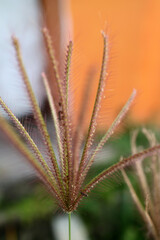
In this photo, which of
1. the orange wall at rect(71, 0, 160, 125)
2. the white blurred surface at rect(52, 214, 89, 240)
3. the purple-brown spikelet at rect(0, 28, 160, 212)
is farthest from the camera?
the orange wall at rect(71, 0, 160, 125)

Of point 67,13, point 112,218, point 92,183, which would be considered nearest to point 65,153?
point 92,183

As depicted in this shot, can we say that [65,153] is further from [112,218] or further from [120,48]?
[120,48]

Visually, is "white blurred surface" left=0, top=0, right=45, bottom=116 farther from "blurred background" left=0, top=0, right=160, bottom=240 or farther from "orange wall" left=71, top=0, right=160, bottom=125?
"orange wall" left=71, top=0, right=160, bottom=125

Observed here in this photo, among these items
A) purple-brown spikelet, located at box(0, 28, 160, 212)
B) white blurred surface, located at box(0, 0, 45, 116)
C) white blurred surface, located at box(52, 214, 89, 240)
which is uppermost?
white blurred surface, located at box(0, 0, 45, 116)

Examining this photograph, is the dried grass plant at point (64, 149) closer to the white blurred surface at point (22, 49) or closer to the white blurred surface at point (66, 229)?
the white blurred surface at point (22, 49)

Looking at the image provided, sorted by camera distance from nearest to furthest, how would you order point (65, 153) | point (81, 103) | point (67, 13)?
point (65, 153) < point (81, 103) < point (67, 13)

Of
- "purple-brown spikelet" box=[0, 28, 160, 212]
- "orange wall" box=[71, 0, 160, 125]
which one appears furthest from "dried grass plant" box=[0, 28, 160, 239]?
"orange wall" box=[71, 0, 160, 125]

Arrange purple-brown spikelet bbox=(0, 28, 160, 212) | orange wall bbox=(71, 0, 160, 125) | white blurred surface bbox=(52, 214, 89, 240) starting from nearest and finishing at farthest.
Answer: purple-brown spikelet bbox=(0, 28, 160, 212) → white blurred surface bbox=(52, 214, 89, 240) → orange wall bbox=(71, 0, 160, 125)
